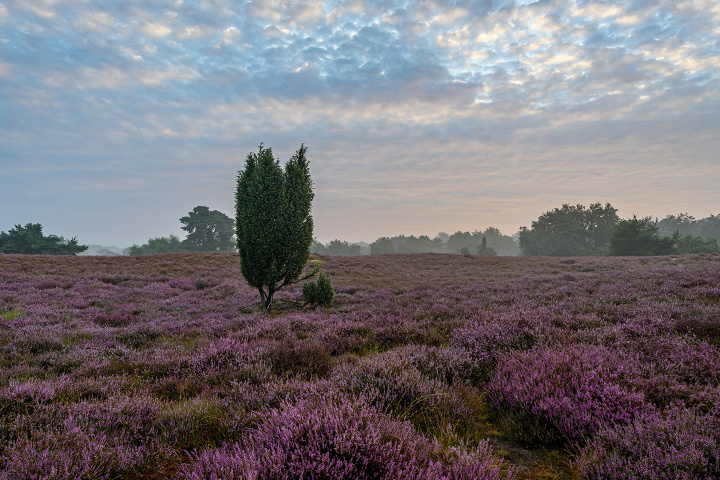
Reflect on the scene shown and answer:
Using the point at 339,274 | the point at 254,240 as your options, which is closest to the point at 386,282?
the point at 339,274

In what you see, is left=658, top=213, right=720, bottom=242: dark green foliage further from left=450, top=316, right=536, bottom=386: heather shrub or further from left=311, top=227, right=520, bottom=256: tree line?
left=450, top=316, right=536, bottom=386: heather shrub

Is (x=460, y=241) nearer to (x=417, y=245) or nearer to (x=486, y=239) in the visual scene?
(x=486, y=239)

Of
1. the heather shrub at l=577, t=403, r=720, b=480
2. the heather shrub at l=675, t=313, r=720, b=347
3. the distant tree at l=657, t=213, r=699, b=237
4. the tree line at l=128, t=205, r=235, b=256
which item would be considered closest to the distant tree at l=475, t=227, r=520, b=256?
the distant tree at l=657, t=213, r=699, b=237

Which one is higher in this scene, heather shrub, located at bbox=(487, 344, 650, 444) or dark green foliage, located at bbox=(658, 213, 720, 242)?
dark green foliage, located at bbox=(658, 213, 720, 242)

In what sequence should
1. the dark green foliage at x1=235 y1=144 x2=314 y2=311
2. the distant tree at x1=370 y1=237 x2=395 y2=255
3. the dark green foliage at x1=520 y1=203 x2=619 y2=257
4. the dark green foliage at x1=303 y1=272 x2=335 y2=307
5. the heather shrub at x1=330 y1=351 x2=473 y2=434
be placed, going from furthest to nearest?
1. the distant tree at x1=370 y1=237 x2=395 y2=255
2. the dark green foliage at x1=520 y1=203 x2=619 y2=257
3. the dark green foliage at x1=303 y1=272 x2=335 y2=307
4. the dark green foliage at x1=235 y1=144 x2=314 y2=311
5. the heather shrub at x1=330 y1=351 x2=473 y2=434

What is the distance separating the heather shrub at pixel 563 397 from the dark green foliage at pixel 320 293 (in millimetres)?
9104

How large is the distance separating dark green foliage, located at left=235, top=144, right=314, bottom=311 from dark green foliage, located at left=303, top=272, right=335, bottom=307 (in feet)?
3.57

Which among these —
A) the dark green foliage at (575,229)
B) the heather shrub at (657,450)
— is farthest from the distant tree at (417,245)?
the heather shrub at (657,450)

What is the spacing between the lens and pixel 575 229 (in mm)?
67625

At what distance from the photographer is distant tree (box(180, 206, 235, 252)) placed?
239 ft

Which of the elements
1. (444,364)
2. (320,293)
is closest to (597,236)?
(320,293)

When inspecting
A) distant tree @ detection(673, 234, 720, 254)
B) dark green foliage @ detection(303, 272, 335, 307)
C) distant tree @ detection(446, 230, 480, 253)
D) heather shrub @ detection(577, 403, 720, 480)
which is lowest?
dark green foliage @ detection(303, 272, 335, 307)

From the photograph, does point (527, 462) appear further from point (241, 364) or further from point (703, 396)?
point (241, 364)

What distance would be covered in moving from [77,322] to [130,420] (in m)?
8.72
